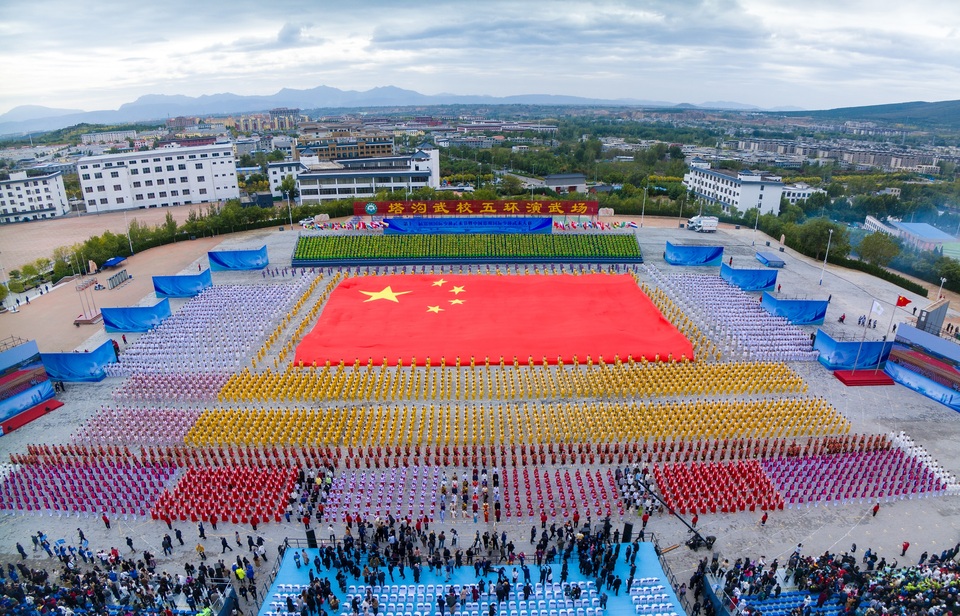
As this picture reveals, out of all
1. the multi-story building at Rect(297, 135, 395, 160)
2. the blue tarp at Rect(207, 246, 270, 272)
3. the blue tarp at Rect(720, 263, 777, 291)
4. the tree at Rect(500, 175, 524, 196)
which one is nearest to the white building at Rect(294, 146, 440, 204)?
the tree at Rect(500, 175, 524, 196)

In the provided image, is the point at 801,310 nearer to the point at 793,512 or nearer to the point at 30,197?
the point at 793,512

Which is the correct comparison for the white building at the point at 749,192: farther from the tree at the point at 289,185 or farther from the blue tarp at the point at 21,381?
the blue tarp at the point at 21,381

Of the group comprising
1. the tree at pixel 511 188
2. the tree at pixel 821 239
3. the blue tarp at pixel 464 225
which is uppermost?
the tree at pixel 511 188

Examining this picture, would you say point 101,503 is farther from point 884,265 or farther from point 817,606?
point 884,265

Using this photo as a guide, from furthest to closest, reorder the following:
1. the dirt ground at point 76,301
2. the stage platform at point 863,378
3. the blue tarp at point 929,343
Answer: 1. the dirt ground at point 76,301
2. the stage platform at point 863,378
3. the blue tarp at point 929,343

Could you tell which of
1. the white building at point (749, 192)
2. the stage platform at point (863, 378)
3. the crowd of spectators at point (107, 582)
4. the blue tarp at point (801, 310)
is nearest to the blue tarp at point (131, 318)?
the crowd of spectators at point (107, 582)

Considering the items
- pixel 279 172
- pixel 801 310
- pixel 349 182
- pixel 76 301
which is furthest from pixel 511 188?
pixel 76 301
